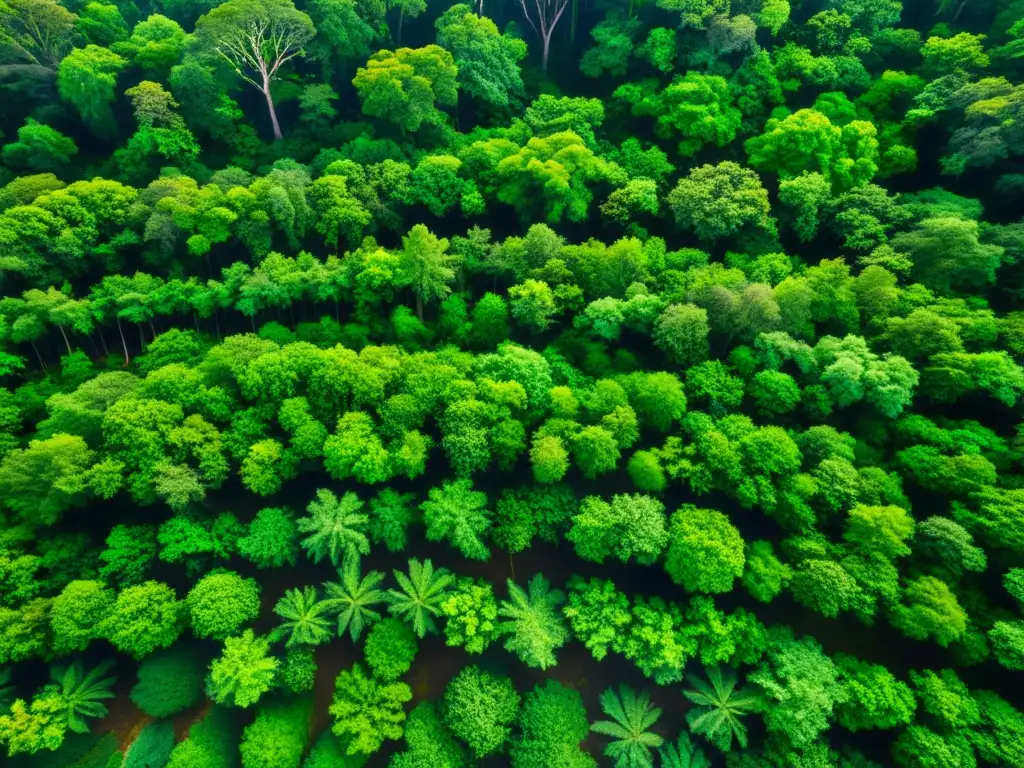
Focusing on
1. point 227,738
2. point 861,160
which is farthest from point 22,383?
point 861,160

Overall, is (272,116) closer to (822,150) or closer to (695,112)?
(695,112)

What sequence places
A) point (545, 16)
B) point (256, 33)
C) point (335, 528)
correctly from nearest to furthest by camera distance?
point (335, 528)
point (256, 33)
point (545, 16)

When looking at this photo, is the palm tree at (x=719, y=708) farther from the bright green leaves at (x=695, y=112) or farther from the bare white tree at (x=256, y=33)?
the bare white tree at (x=256, y=33)

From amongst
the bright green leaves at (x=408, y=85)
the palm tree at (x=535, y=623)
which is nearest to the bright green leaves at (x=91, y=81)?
the bright green leaves at (x=408, y=85)

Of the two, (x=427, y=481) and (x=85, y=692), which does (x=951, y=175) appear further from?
(x=85, y=692)

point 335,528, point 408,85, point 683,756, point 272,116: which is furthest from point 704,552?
point 272,116
